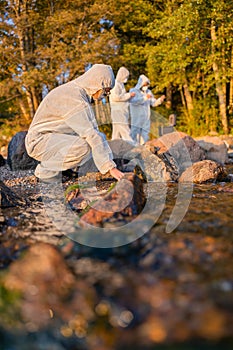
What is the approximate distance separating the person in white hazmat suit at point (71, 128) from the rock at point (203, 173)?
4.47 feet

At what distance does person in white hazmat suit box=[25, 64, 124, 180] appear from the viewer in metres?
3.14

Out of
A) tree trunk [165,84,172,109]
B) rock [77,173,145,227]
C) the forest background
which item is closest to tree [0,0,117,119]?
the forest background

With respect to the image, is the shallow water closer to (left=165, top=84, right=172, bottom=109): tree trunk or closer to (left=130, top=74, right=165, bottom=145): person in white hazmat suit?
(left=130, top=74, right=165, bottom=145): person in white hazmat suit

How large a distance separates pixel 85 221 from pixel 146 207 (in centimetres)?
53

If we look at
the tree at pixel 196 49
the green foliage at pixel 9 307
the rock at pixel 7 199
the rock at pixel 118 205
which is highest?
the tree at pixel 196 49

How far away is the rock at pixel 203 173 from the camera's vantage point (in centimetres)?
440

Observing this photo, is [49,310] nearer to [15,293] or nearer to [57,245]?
[15,293]

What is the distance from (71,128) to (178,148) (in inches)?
96.7

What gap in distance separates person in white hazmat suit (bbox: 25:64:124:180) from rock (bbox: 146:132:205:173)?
158 cm

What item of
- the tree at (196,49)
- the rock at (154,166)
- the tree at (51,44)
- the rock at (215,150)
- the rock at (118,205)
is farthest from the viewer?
the tree at (51,44)

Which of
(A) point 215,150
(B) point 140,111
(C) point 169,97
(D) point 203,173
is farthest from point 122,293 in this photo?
(C) point 169,97

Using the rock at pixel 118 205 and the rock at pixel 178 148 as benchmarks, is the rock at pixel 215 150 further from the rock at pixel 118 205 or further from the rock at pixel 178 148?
the rock at pixel 118 205

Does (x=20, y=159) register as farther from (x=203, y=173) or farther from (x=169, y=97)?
(x=169, y=97)

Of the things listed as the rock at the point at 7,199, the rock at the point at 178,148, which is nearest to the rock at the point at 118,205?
the rock at the point at 7,199
